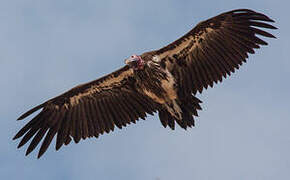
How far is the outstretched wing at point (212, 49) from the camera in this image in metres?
19.7

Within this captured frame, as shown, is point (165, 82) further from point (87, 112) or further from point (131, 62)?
point (87, 112)

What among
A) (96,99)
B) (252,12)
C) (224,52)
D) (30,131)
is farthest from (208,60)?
(30,131)

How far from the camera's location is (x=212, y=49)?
20.1 metres

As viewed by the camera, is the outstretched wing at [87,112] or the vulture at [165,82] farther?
the outstretched wing at [87,112]

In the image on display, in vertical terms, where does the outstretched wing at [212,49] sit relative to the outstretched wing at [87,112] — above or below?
below

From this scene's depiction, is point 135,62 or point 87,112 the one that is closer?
point 135,62

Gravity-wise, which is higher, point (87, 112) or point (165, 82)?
point (87, 112)

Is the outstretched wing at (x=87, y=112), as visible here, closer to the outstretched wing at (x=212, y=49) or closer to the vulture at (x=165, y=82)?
the vulture at (x=165, y=82)

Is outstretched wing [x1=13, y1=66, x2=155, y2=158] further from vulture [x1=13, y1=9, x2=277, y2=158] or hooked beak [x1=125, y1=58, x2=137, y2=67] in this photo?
hooked beak [x1=125, y1=58, x2=137, y2=67]

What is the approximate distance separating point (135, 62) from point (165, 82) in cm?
94

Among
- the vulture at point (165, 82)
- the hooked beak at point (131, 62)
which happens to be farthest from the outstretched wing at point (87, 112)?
the hooked beak at point (131, 62)

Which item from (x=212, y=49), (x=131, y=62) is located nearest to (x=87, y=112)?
(x=131, y=62)

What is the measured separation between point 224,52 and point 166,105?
1987 mm

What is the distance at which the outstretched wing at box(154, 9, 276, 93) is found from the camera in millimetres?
19688
